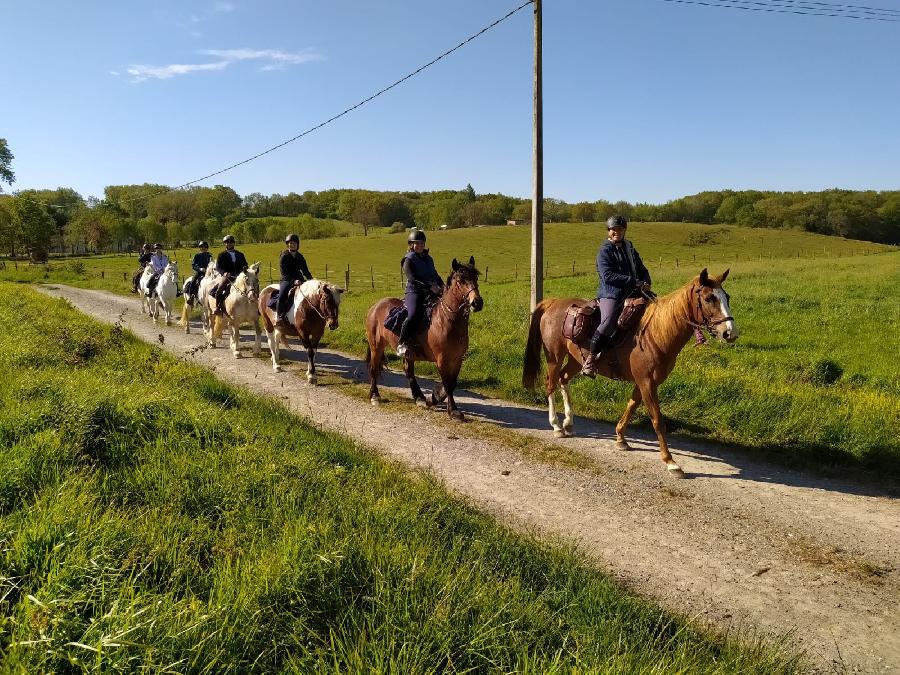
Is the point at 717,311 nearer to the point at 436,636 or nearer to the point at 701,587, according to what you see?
the point at 701,587

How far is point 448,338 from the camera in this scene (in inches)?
332

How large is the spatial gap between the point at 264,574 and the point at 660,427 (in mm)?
5049

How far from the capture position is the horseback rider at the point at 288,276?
37.8 feet

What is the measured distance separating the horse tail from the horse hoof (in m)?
2.98

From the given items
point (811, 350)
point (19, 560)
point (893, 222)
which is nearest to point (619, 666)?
point (19, 560)

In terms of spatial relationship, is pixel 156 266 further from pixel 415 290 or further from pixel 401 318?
pixel 415 290

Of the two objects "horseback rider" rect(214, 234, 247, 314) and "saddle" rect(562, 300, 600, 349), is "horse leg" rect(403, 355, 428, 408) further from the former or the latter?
"horseback rider" rect(214, 234, 247, 314)

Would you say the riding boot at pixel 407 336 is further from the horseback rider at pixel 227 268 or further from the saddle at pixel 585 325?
the horseback rider at pixel 227 268

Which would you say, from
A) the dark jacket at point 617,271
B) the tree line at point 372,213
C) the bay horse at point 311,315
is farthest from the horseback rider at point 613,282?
the tree line at point 372,213

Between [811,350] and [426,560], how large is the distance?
13.4 meters

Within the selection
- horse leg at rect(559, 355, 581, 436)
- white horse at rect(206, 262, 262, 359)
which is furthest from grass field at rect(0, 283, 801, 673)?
white horse at rect(206, 262, 262, 359)

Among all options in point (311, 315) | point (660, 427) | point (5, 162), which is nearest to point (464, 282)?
point (660, 427)

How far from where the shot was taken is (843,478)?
6.15 metres

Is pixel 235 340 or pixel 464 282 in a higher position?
pixel 464 282
